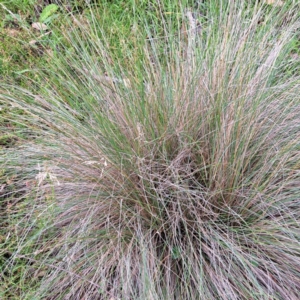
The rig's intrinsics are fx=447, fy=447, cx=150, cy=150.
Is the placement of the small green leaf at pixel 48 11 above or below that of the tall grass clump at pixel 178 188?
above

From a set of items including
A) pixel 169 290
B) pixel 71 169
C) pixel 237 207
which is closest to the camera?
pixel 169 290

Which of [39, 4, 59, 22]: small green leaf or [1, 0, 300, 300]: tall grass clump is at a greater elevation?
[39, 4, 59, 22]: small green leaf

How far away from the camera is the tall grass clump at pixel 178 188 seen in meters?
1.68

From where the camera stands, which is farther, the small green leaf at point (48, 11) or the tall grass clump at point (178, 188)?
the small green leaf at point (48, 11)

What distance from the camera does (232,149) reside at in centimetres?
180

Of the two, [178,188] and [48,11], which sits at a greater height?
[48,11]

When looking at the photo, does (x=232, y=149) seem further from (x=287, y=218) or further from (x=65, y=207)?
(x=65, y=207)

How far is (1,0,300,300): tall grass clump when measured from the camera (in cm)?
168

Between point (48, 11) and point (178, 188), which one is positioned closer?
point (178, 188)

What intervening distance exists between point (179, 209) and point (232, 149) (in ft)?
1.09

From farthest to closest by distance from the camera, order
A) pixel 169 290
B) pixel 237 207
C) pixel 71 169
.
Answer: pixel 71 169 → pixel 237 207 → pixel 169 290

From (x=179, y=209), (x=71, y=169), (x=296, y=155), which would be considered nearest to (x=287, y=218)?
(x=296, y=155)

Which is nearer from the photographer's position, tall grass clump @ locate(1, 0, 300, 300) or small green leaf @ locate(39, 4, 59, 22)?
tall grass clump @ locate(1, 0, 300, 300)

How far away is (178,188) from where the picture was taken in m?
1.70
